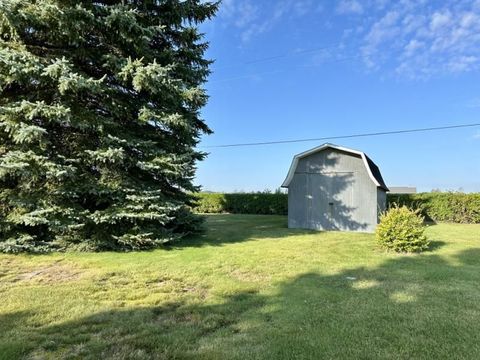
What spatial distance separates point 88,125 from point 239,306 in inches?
203

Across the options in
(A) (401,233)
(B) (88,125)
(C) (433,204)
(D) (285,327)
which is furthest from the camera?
(C) (433,204)

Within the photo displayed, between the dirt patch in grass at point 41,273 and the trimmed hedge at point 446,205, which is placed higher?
the trimmed hedge at point 446,205

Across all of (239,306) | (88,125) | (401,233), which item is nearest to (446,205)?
(401,233)

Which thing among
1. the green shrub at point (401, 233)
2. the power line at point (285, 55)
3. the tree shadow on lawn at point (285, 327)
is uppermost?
the power line at point (285, 55)

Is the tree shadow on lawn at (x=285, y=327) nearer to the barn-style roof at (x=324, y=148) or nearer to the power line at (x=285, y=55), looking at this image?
the barn-style roof at (x=324, y=148)

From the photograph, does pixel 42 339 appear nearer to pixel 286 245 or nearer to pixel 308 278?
pixel 308 278

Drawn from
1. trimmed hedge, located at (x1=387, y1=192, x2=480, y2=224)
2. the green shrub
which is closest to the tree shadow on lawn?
the green shrub

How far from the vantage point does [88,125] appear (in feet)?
24.8

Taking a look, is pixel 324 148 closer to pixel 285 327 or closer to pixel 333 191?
pixel 333 191

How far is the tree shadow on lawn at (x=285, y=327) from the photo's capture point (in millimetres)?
3188

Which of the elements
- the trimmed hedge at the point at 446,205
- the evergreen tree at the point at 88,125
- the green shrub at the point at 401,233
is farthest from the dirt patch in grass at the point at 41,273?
the trimmed hedge at the point at 446,205

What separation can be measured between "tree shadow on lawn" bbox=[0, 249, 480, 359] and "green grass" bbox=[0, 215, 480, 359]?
0.04ft

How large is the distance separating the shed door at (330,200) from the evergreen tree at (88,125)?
6.07 meters

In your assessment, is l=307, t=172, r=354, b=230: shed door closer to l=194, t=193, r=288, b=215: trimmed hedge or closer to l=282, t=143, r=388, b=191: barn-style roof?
l=282, t=143, r=388, b=191: barn-style roof
